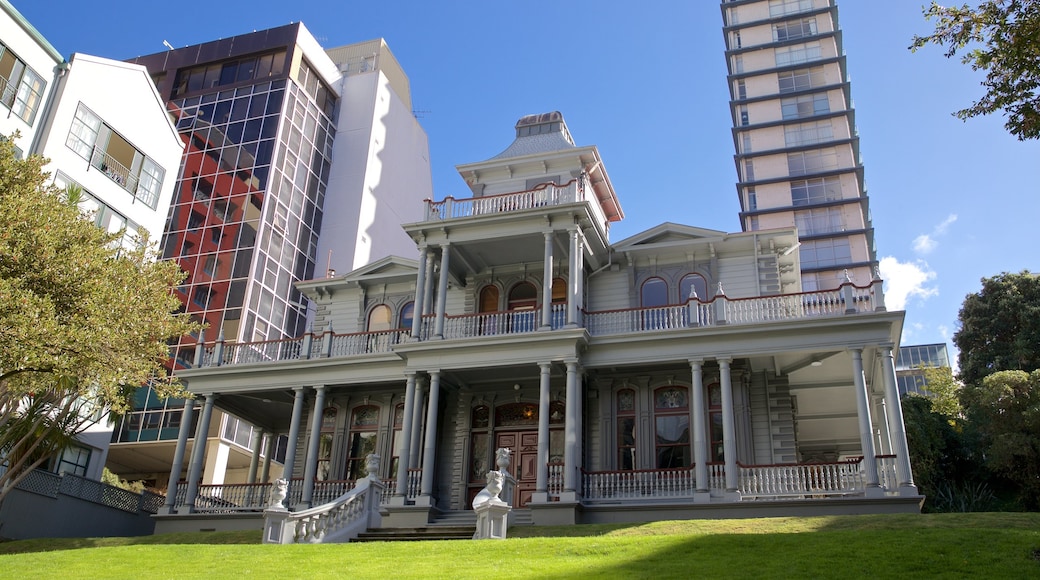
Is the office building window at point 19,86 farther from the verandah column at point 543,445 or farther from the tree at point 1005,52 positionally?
the tree at point 1005,52

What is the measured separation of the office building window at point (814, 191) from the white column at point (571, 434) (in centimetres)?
5796

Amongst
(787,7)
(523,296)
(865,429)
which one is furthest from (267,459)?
(787,7)

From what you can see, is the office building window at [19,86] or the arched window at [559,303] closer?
the arched window at [559,303]

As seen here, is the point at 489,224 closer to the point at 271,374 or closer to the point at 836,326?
the point at 271,374

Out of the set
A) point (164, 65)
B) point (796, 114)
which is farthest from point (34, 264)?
point (796, 114)

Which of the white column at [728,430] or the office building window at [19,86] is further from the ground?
the office building window at [19,86]

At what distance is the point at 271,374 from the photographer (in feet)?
81.9

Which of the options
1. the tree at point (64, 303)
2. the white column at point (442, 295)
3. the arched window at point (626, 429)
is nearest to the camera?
the tree at point (64, 303)

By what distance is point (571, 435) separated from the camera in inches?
803

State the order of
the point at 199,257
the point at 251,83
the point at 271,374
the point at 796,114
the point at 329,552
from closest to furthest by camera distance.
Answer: the point at 329,552 < the point at 271,374 < the point at 199,257 < the point at 251,83 < the point at 796,114

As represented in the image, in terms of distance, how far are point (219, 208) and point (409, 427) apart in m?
32.0

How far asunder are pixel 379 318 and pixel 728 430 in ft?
39.9

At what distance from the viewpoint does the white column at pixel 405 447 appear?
21.1m

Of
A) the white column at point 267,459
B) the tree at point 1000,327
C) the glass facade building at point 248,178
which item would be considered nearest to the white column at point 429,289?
the white column at point 267,459
